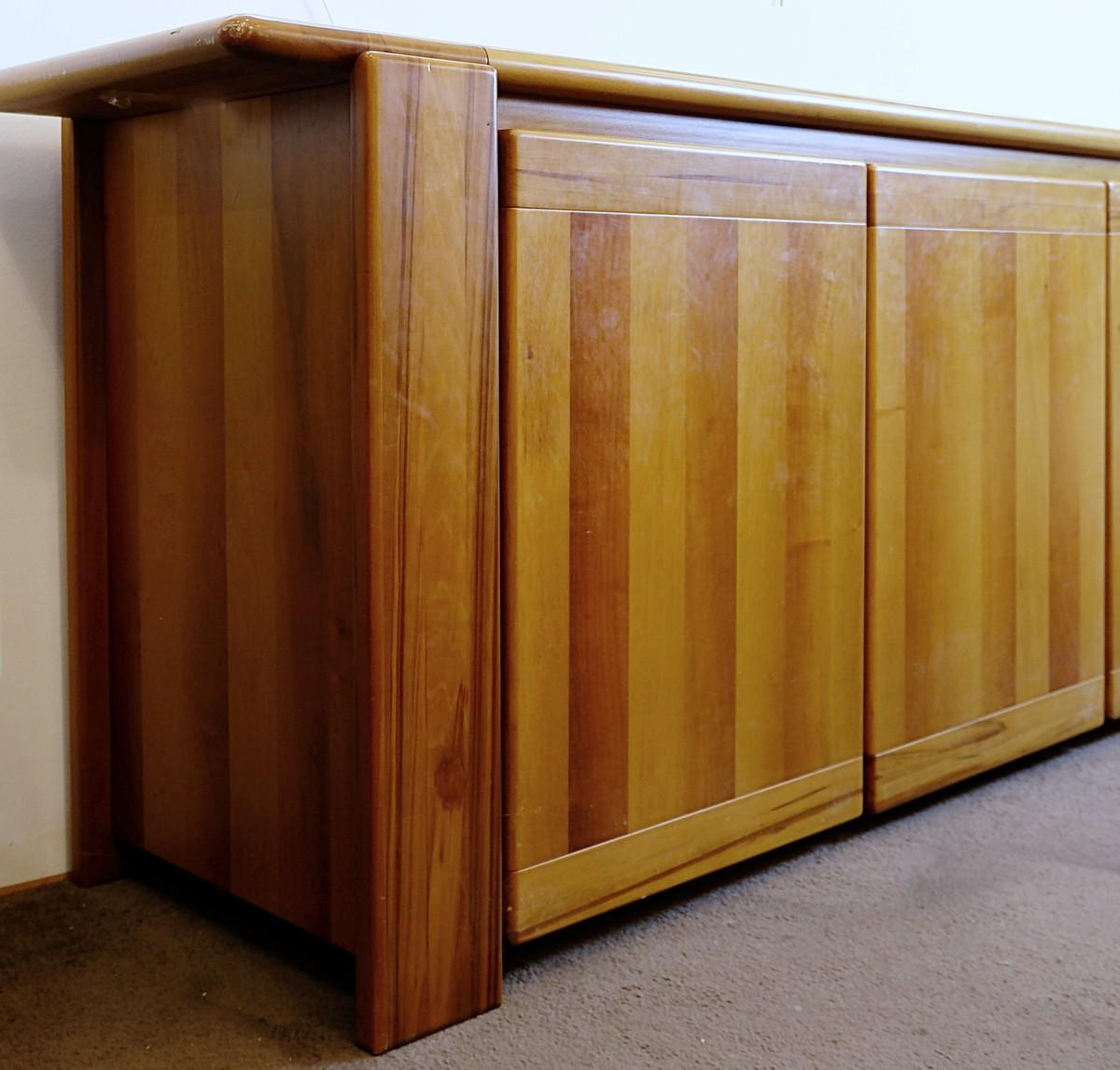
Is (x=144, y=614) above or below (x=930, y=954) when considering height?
above

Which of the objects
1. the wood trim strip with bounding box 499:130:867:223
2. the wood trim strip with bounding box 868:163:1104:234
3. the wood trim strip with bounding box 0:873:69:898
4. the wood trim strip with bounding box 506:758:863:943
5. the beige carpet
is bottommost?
the beige carpet

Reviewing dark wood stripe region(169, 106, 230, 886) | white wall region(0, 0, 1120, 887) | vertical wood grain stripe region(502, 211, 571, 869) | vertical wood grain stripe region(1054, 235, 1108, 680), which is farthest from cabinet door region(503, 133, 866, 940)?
white wall region(0, 0, 1120, 887)

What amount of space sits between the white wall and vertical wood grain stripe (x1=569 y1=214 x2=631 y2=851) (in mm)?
524

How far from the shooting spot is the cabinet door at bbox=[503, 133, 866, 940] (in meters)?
1.15

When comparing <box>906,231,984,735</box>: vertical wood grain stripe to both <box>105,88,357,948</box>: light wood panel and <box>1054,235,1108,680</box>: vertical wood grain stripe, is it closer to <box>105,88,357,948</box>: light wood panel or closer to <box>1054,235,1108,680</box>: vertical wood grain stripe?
<box>1054,235,1108,680</box>: vertical wood grain stripe

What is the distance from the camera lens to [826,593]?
1402mm

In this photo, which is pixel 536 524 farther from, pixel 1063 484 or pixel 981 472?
pixel 1063 484

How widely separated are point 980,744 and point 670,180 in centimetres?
75

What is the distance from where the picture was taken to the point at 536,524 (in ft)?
3.77

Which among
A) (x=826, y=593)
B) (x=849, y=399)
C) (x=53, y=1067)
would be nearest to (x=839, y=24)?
(x=849, y=399)

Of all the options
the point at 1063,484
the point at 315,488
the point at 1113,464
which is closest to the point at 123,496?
the point at 315,488

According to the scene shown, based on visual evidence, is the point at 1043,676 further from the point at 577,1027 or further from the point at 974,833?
the point at 577,1027

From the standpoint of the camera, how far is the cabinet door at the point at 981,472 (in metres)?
1.46

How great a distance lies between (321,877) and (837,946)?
0.44 metres
